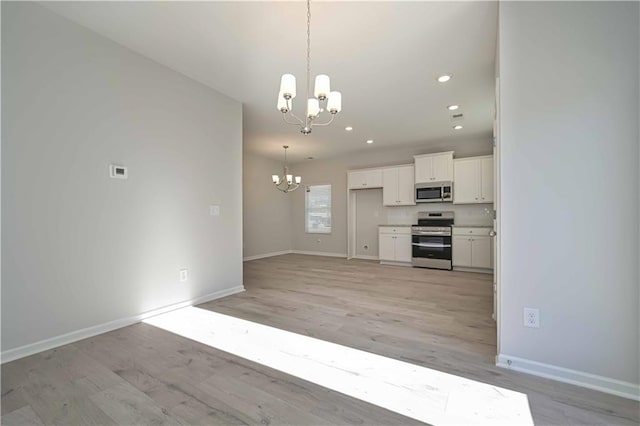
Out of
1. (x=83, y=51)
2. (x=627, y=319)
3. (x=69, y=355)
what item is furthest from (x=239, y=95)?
(x=627, y=319)

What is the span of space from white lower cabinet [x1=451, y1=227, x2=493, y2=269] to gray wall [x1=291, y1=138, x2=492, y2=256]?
3.98 feet

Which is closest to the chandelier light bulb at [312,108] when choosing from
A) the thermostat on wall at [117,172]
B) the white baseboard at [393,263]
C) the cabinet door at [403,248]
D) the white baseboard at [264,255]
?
the thermostat on wall at [117,172]

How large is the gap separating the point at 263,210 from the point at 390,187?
345 centimetres

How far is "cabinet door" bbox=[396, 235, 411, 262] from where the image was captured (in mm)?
5988

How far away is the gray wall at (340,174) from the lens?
5918 millimetres

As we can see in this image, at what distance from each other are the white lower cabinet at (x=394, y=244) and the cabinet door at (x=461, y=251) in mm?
906

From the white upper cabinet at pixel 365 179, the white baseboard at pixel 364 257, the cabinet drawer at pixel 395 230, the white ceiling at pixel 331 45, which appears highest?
the white ceiling at pixel 331 45

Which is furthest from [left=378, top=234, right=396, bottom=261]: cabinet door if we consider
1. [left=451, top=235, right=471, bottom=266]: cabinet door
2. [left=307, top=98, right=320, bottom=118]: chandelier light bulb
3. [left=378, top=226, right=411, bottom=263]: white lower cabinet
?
[left=307, top=98, right=320, bottom=118]: chandelier light bulb

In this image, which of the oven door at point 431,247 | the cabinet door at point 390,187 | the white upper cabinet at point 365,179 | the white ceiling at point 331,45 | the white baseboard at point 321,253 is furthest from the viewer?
the white baseboard at point 321,253

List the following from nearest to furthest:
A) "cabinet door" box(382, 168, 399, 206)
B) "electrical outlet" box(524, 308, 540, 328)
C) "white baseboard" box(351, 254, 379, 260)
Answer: "electrical outlet" box(524, 308, 540, 328) < "cabinet door" box(382, 168, 399, 206) < "white baseboard" box(351, 254, 379, 260)

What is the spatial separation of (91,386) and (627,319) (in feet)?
11.1

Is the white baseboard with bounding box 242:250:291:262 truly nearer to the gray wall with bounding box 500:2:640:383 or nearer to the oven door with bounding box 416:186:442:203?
the oven door with bounding box 416:186:442:203

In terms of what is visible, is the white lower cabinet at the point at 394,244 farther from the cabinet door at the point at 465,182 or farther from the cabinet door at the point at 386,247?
the cabinet door at the point at 465,182

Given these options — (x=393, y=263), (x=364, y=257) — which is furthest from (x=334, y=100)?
(x=364, y=257)
